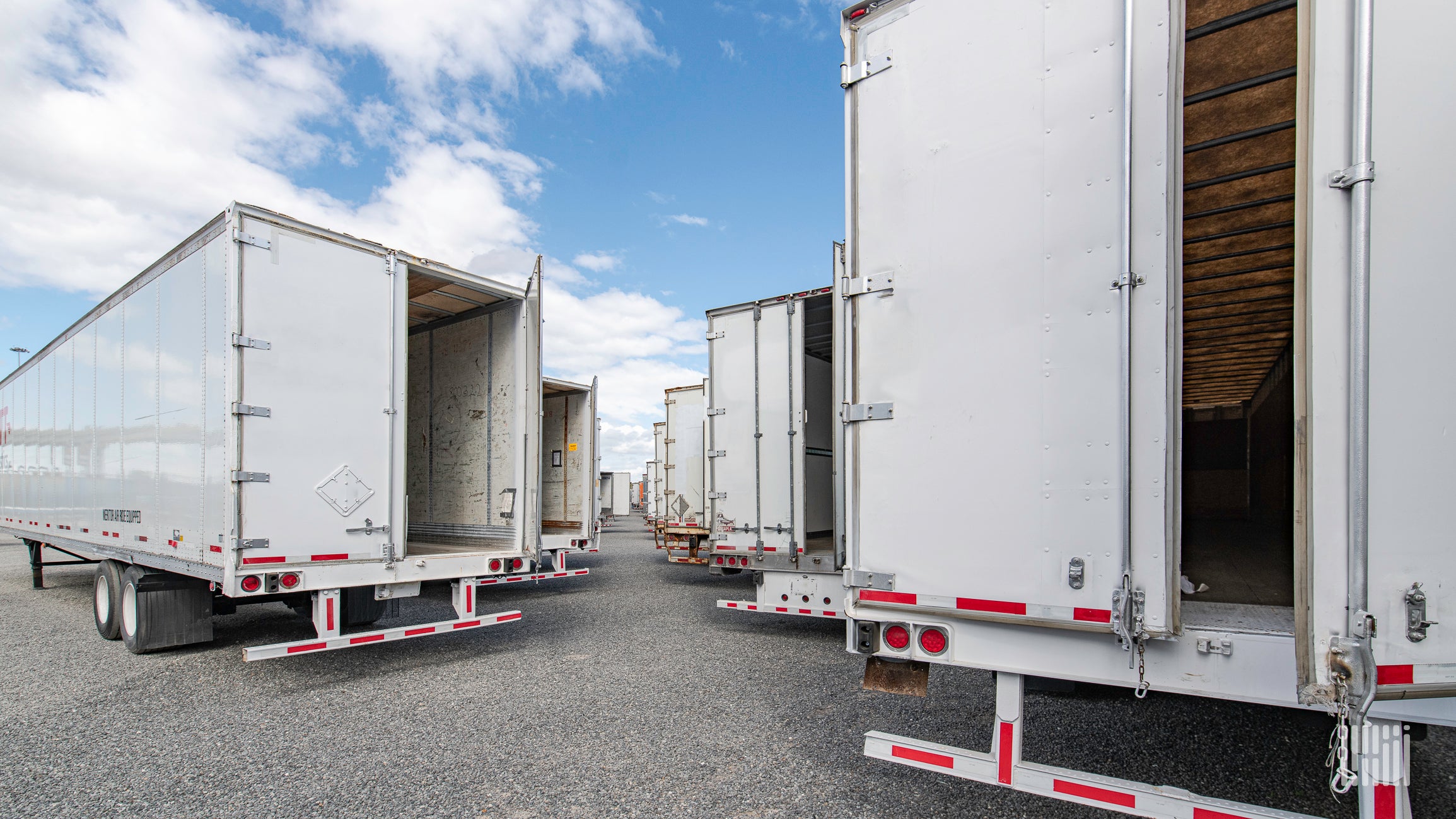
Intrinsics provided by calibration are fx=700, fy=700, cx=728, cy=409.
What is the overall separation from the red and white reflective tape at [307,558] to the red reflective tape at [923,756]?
451cm

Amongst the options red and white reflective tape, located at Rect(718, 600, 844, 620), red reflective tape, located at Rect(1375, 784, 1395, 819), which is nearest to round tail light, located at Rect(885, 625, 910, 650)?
red reflective tape, located at Rect(1375, 784, 1395, 819)

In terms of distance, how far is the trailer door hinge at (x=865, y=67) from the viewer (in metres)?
3.18

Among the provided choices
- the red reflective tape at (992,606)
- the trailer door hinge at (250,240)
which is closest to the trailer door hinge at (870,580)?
the red reflective tape at (992,606)

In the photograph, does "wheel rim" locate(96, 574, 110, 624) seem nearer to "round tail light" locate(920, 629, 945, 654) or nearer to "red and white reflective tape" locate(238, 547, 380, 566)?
"red and white reflective tape" locate(238, 547, 380, 566)

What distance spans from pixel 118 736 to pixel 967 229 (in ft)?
19.4

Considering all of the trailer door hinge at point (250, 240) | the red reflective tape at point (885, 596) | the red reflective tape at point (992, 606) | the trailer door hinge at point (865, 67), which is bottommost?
the red reflective tape at point (885, 596)

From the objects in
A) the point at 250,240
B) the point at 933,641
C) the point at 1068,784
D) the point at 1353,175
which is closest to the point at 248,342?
the point at 250,240

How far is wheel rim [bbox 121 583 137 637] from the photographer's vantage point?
6344mm

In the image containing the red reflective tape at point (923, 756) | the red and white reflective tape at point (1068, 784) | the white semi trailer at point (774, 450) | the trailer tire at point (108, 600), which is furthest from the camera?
the white semi trailer at point (774, 450)

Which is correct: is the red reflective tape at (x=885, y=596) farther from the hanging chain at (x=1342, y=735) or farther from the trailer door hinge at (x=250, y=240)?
the trailer door hinge at (x=250, y=240)

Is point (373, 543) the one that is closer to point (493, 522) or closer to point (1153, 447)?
point (493, 522)

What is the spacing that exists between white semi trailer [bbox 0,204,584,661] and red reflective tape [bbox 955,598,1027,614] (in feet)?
15.4

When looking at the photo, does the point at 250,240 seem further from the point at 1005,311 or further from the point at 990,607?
the point at 990,607

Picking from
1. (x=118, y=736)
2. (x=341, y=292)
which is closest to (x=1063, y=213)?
(x=341, y=292)
